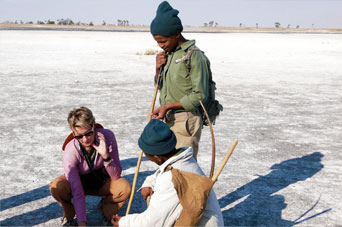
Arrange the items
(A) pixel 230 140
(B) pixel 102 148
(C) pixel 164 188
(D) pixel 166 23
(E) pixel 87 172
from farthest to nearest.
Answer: (A) pixel 230 140
(E) pixel 87 172
(B) pixel 102 148
(D) pixel 166 23
(C) pixel 164 188

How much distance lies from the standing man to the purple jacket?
0.59 meters

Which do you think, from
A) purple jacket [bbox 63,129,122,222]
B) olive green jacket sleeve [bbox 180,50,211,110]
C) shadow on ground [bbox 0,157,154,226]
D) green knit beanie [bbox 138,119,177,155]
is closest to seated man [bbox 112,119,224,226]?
green knit beanie [bbox 138,119,177,155]

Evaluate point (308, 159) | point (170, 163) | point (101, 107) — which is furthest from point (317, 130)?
point (170, 163)

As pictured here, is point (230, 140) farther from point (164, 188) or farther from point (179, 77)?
point (164, 188)

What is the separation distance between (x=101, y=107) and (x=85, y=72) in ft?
20.1

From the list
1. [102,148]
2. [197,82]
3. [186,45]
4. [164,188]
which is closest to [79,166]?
[102,148]

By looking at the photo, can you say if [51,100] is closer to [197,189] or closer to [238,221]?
[238,221]

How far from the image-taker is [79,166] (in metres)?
3.83

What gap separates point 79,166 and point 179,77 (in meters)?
1.20

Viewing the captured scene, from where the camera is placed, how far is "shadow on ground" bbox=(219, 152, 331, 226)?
13.6ft

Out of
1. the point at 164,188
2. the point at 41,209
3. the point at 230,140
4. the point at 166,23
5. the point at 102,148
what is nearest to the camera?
the point at 164,188

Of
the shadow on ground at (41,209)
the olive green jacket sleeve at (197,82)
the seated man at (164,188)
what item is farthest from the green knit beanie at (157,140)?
the shadow on ground at (41,209)

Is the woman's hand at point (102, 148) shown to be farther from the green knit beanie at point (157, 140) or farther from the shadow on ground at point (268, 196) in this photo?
the shadow on ground at point (268, 196)

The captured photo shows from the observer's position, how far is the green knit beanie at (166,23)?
3.40 m
